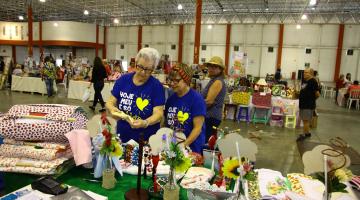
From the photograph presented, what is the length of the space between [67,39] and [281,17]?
13.3 m

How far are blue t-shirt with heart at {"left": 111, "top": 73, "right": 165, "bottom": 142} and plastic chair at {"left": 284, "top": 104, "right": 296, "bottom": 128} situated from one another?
18.0ft

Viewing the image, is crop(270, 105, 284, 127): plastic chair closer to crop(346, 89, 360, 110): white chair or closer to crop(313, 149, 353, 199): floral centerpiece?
crop(346, 89, 360, 110): white chair

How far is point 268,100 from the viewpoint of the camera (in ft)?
22.2

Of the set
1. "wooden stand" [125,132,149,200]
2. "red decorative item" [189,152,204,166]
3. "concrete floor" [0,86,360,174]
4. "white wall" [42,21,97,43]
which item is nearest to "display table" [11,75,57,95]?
"concrete floor" [0,86,360,174]

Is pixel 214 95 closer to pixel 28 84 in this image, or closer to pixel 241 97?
pixel 241 97

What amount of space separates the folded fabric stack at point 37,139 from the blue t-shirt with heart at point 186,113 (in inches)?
23.6

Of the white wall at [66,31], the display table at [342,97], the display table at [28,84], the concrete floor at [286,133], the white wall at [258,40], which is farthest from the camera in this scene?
the white wall at [66,31]

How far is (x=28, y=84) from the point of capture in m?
10.6

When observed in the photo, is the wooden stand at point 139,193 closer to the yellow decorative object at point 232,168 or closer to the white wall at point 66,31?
the yellow decorative object at point 232,168

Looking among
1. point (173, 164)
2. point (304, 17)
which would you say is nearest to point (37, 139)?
point (173, 164)

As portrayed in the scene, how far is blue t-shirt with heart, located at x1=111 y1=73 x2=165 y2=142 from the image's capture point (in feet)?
6.07

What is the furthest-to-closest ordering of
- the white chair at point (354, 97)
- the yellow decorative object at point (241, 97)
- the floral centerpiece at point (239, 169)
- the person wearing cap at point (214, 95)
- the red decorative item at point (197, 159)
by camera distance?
the white chair at point (354, 97) < the yellow decorative object at point (241, 97) < the person wearing cap at point (214, 95) < the red decorative item at point (197, 159) < the floral centerpiece at point (239, 169)

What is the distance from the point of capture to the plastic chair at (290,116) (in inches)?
263

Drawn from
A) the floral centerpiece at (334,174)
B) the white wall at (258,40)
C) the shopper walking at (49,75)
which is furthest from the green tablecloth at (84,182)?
the white wall at (258,40)
